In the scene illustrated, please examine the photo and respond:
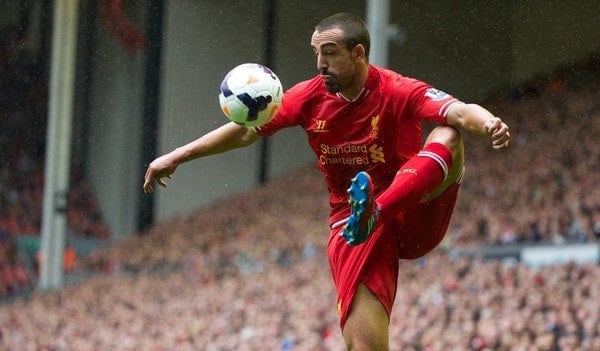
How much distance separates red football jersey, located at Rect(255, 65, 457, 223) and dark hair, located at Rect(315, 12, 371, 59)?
0.24 metres

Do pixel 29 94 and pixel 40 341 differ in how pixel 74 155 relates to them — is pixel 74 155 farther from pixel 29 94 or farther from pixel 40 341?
pixel 40 341

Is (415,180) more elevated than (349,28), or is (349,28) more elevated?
(349,28)

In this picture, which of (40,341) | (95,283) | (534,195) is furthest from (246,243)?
(534,195)

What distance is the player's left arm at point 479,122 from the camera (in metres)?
6.12

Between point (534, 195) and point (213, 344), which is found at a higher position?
point (534, 195)

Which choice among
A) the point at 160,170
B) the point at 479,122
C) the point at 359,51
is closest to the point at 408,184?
the point at 479,122

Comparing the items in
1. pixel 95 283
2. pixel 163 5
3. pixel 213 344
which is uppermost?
pixel 163 5

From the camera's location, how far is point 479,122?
6262 mm

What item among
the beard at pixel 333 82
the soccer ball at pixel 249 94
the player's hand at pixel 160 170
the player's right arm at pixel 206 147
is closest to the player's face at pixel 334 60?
the beard at pixel 333 82

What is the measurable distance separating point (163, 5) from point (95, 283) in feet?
17.9

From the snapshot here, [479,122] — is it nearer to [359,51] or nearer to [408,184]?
[408,184]

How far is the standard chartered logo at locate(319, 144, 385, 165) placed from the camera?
683 cm

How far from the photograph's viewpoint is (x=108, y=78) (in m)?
24.9

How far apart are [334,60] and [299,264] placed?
12.0 metres
